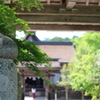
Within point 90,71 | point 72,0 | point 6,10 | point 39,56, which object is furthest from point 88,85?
point 6,10

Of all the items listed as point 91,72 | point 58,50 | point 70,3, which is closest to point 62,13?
point 70,3

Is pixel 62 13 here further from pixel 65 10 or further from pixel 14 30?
pixel 14 30

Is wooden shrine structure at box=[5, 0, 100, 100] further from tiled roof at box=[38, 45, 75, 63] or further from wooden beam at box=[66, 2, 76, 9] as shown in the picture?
tiled roof at box=[38, 45, 75, 63]

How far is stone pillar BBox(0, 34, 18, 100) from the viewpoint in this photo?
5.45 feet

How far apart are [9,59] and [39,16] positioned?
4.98 metres

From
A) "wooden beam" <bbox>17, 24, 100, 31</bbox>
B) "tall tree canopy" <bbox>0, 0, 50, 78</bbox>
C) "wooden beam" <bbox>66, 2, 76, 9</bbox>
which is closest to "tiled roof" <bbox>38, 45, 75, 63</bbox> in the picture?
"wooden beam" <bbox>17, 24, 100, 31</bbox>

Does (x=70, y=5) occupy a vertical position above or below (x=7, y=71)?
above

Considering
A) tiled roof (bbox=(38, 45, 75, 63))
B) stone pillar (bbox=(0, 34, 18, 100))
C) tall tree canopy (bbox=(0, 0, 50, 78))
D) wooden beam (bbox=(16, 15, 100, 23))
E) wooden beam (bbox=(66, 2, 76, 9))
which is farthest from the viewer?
tiled roof (bbox=(38, 45, 75, 63))

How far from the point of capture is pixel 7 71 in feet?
5.57

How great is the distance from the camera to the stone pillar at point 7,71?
5.45ft

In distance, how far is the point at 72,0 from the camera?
5.63 meters

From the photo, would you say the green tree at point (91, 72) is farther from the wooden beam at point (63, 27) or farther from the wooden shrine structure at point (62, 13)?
the wooden shrine structure at point (62, 13)

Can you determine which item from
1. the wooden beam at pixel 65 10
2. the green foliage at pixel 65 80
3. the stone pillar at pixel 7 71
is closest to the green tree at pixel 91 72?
the wooden beam at pixel 65 10

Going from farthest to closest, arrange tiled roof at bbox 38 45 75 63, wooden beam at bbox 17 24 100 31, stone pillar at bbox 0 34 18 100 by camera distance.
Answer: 1. tiled roof at bbox 38 45 75 63
2. wooden beam at bbox 17 24 100 31
3. stone pillar at bbox 0 34 18 100
